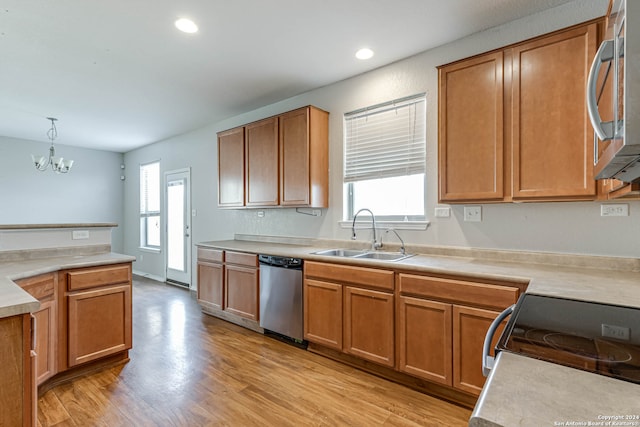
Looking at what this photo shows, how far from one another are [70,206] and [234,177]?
4.54 metres

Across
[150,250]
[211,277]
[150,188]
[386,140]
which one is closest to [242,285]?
[211,277]

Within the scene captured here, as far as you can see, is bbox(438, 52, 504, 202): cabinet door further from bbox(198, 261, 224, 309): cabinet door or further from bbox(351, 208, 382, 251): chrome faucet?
bbox(198, 261, 224, 309): cabinet door

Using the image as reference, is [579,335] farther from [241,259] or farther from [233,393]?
[241,259]

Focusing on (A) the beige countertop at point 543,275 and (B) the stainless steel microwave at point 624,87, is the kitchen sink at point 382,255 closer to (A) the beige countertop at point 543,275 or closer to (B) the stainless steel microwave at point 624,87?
(A) the beige countertop at point 543,275

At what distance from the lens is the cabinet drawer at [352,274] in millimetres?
2387

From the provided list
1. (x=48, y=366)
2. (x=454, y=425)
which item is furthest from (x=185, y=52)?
(x=454, y=425)

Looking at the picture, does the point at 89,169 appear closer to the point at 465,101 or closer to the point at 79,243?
the point at 79,243

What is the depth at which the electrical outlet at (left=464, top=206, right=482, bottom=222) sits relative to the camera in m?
2.54

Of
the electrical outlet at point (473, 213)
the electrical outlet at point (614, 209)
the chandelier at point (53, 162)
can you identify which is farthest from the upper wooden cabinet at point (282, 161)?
the chandelier at point (53, 162)

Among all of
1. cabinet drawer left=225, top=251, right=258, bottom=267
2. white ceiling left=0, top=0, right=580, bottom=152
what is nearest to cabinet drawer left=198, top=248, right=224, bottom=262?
cabinet drawer left=225, top=251, right=258, bottom=267

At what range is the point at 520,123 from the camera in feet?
6.84

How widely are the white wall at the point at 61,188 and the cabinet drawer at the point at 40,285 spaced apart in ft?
16.0

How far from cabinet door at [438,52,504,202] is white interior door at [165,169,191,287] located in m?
4.44

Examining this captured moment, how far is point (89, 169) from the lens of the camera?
6.68m
